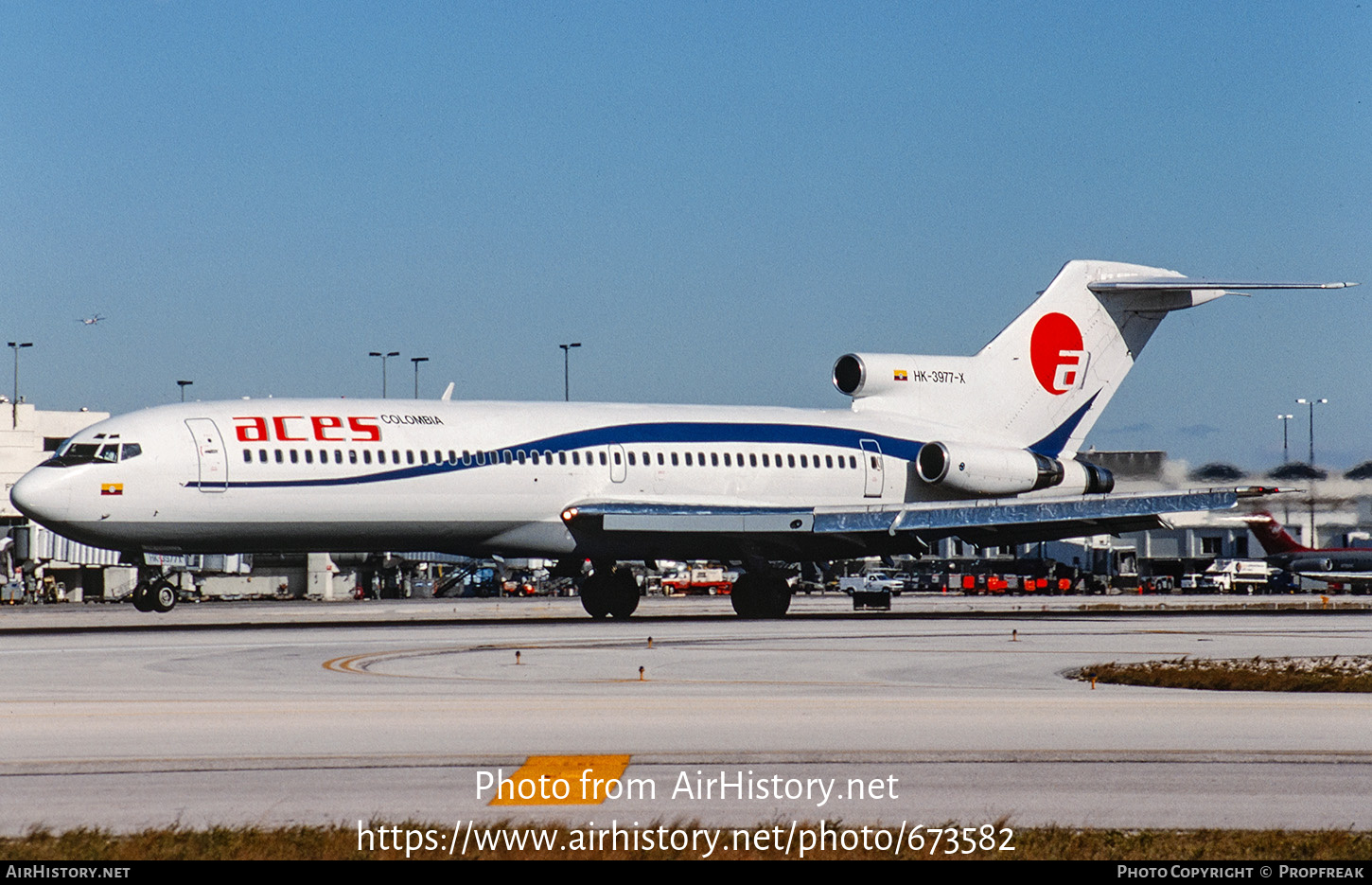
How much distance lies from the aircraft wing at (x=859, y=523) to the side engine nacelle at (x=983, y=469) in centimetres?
292

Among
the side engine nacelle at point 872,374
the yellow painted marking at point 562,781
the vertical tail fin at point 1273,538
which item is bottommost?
the vertical tail fin at point 1273,538

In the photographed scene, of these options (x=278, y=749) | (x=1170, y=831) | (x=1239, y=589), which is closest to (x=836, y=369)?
(x=278, y=749)

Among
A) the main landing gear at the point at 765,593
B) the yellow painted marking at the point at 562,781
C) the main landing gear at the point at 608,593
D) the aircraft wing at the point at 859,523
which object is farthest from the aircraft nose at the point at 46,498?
the yellow painted marking at the point at 562,781

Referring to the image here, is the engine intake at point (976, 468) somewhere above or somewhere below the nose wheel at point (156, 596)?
above

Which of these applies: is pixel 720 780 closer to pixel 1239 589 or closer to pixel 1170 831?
pixel 1170 831

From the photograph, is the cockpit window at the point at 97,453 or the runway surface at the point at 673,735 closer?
the runway surface at the point at 673,735

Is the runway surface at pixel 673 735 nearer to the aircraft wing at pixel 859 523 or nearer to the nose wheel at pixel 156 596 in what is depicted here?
the nose wheel at pixel 156 596

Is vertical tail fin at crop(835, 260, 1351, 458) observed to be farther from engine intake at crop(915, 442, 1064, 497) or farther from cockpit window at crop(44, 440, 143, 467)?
cockpit window at crop(44, 440, 143, 467)

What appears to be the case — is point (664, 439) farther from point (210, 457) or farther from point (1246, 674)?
point (1246, 674)

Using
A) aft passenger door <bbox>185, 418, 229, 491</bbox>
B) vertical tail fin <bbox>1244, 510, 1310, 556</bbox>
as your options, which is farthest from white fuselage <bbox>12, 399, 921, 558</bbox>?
vertical tail fin <bbox>1244, 510, 1310, 556</bbox>

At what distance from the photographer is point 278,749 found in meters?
15.6

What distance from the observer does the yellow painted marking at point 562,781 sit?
12.7 metres

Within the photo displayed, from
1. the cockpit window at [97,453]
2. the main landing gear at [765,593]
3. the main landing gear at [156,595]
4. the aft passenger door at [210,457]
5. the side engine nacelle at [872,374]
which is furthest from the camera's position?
the side engine nacelle at [872,374]

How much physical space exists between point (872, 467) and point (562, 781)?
34.1 meters
